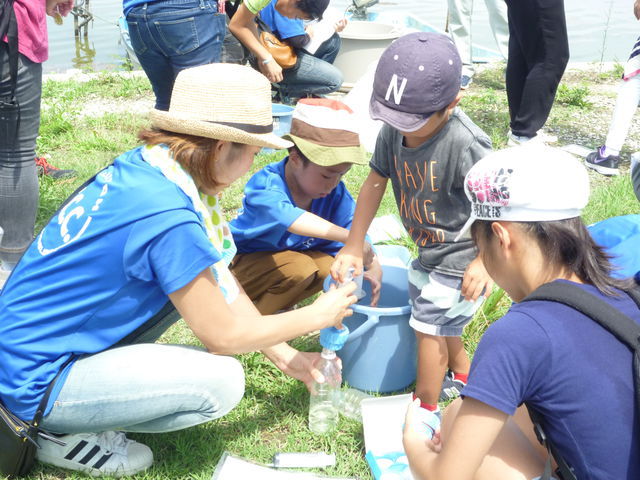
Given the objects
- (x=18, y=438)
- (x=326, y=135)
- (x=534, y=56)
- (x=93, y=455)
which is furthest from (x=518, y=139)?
(x=18, y=438)

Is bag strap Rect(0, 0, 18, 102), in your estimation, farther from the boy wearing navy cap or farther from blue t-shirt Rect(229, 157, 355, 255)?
the boy wearing navy cap

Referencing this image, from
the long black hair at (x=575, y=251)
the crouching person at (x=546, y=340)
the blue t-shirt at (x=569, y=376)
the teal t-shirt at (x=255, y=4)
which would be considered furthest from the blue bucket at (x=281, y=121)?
the blue t-shirt at (x=569, y=376)

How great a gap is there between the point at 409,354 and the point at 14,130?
1.76 metres

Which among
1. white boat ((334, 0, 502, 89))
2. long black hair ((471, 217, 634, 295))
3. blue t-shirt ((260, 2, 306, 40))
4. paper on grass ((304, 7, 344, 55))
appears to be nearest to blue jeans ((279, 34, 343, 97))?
paper on grass ((304, 7, 344, 55))

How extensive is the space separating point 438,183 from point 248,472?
3.40 ft

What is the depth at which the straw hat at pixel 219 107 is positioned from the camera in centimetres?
163

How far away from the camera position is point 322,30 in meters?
5.05

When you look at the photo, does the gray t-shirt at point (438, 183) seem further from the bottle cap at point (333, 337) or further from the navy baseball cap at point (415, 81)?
the bottle cap at point (333, 337)

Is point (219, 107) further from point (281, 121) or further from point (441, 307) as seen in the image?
point (281, 121)

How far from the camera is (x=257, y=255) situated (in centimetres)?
260

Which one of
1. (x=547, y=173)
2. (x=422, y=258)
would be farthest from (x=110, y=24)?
(x=547, y=173)

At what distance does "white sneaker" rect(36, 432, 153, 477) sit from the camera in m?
1.85

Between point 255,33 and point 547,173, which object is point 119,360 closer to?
point 547,173

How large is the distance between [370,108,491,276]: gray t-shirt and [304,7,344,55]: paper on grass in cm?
292
